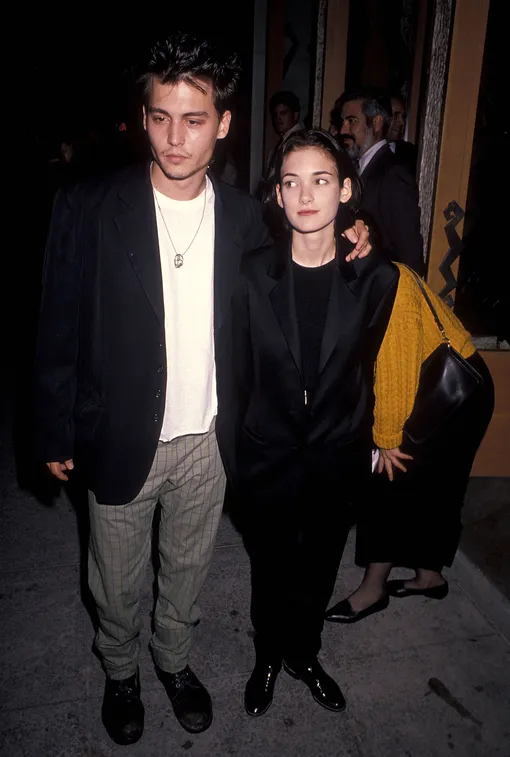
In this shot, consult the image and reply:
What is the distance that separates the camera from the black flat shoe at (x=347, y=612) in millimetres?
2781

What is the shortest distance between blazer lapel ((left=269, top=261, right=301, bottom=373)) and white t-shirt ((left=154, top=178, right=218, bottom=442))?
0.73 ft

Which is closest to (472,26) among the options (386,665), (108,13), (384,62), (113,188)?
(113,188)

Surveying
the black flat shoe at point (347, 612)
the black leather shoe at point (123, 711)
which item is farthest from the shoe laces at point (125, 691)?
the black flat shoe at point (347, 612)

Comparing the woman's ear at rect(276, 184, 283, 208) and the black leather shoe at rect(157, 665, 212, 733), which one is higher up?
the woman's ear at rect(276, 184, 283, 208)

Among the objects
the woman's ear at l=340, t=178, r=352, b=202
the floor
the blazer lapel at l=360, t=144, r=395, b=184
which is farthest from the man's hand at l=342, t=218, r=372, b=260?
the floor

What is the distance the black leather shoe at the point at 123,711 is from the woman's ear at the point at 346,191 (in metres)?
2.03

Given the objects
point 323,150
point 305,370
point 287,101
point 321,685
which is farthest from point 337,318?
point 287,101

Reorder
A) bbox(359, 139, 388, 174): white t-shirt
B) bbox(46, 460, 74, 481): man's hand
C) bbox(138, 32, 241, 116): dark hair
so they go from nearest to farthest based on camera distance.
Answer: bbox(138, 32, 241, 116): dark hair, bbox(46, 460, 74, 481): man's hand, bbox(359, 139, 388, 174): white t-shirt

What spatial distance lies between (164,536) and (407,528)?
1.19m

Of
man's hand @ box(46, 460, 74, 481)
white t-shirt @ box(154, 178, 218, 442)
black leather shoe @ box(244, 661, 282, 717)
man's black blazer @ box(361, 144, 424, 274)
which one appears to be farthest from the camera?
man's black blazer @ box(361, 144, 424, 274)

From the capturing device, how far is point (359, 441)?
2156mm

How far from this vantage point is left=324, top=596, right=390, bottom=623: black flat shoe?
2.78 meters

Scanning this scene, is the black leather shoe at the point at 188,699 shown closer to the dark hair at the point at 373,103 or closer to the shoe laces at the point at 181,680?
the shoe laces at the point at 181,680

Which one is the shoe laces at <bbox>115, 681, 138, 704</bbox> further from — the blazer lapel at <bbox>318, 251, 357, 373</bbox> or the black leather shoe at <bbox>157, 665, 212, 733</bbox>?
the blazer lapel at <bbox>318, 251, 357, 373</bbox>
